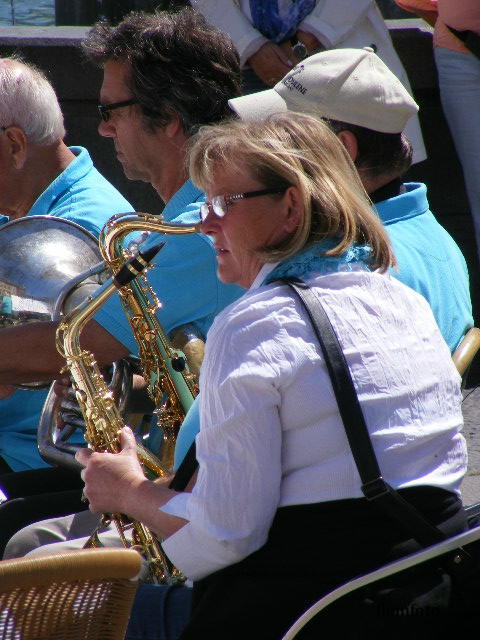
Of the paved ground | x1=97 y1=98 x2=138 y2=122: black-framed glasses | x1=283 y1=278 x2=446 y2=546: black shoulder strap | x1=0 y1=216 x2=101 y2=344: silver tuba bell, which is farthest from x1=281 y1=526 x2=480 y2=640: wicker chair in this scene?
the paved ground

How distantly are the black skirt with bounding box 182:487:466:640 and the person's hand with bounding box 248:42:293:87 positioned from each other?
9.51ft

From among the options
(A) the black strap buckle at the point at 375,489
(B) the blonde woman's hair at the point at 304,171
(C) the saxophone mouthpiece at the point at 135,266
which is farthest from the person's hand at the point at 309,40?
(A) the black strap buckle at the point at 375,489

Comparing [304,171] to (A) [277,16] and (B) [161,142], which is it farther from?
(A) [277,16]

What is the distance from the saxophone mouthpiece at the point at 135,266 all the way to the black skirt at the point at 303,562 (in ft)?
2.41

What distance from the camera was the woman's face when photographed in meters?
1.75

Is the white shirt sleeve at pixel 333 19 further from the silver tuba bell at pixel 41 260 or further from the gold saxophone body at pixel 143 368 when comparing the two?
the gold saxophone body at pixel 143 368

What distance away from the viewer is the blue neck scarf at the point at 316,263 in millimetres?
1693

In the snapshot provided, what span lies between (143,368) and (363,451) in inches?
36.3

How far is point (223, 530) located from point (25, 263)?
1.20 m

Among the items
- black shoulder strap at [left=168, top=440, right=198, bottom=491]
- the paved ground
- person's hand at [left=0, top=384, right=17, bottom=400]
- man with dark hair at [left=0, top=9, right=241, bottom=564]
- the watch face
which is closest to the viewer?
black shoulder strap at [left=168, top=440, right=198, bottom=491]

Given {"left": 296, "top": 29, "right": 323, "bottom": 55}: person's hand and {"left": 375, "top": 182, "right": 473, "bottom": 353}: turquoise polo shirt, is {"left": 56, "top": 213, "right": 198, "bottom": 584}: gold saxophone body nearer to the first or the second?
{"left": 375, "top": 182, "right": 473, "bottom": 353}: turquoise polo shirt

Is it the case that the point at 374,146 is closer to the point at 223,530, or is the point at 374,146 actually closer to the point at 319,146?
the point at 319,146

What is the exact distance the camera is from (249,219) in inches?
69.8

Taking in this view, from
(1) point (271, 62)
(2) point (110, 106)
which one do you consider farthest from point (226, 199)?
(1) point (271, 62)
